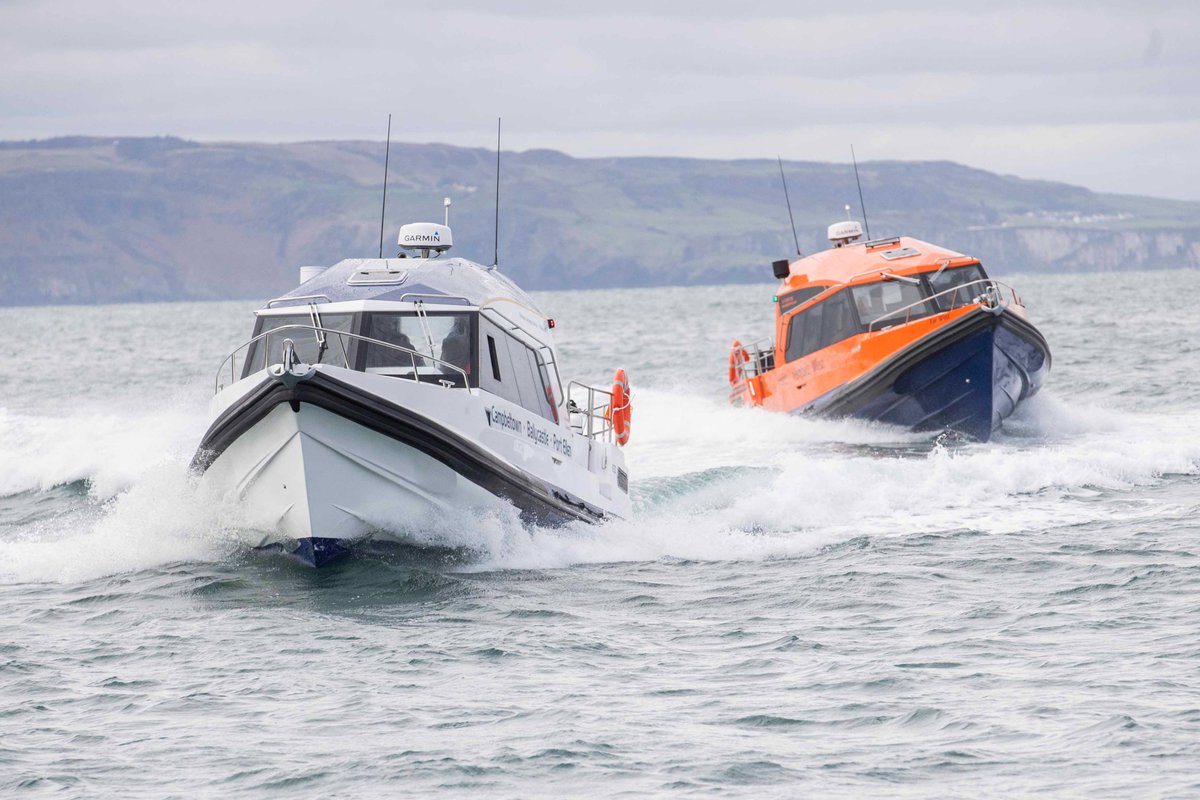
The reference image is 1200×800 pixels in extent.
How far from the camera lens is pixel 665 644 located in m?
10.4

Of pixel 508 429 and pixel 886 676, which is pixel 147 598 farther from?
pixel 886 676

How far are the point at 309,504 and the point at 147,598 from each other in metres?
1.46

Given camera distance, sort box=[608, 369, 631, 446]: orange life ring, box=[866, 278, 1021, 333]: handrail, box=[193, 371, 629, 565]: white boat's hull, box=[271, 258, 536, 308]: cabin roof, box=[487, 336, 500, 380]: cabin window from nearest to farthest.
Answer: box=[193, 371, 629, 565]: white boat's hull → box=[271, 258, 536, 308]: cabin roof → box=[487, 336, 500, 380]: cabin window → box=[608, 369, 631, 446]: orange life ring → box=[866, 278, 1021, 333]: handrail

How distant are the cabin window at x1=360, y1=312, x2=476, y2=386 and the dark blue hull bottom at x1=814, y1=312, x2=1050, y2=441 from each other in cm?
954

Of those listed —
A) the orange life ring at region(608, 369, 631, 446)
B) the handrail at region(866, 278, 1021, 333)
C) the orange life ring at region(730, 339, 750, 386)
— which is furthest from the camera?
the orange life ring at region(730, 339, 750, 386)

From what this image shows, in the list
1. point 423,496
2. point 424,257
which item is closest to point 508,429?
point 423,496

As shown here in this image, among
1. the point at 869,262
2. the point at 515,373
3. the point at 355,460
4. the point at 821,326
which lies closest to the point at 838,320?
the point at 821,326

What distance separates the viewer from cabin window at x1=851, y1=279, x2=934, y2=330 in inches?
870

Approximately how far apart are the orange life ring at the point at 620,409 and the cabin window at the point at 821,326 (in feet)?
23.5

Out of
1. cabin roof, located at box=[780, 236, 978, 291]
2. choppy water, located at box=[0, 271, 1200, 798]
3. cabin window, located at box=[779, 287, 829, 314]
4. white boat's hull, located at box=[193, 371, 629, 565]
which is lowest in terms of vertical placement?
choppy water, located at box=[0, 271, 1200, 798]

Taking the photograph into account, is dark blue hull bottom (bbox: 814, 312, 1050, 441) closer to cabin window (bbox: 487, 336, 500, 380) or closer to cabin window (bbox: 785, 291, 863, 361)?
cabin window (bbox: 785, 291, 863, 361)

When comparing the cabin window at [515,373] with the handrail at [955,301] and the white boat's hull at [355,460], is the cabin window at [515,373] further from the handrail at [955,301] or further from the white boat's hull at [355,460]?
the handrail at [955,301]

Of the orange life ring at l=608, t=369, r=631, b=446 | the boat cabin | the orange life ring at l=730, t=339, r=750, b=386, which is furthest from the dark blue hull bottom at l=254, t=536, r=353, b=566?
the orange life ring at l=730, t=339, r=750, b=386

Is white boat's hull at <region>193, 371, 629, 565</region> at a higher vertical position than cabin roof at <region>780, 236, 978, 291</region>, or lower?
lower
